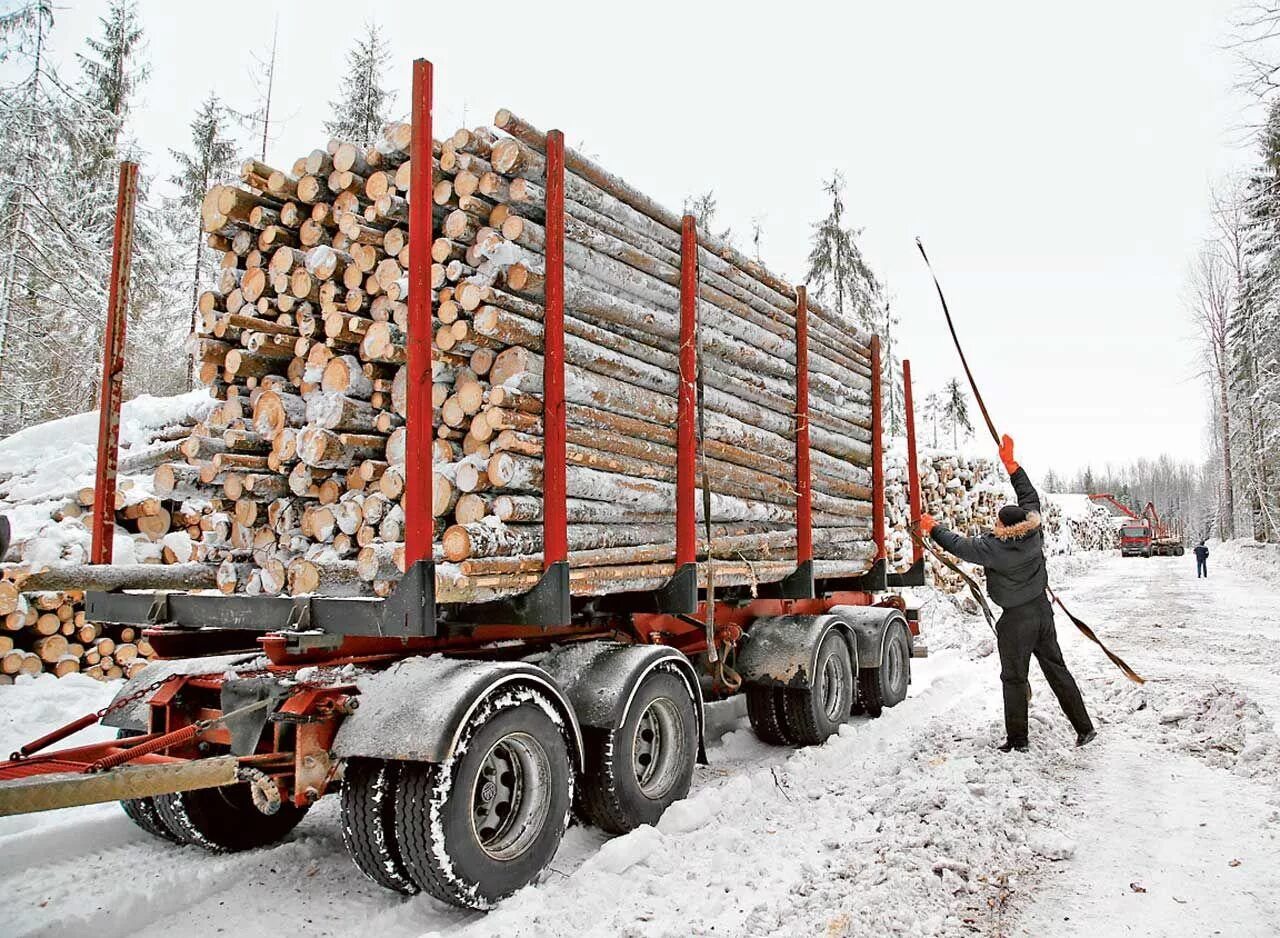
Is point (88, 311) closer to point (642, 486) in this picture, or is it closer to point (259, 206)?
point (259, 206)

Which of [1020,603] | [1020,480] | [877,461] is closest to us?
[1020,603]

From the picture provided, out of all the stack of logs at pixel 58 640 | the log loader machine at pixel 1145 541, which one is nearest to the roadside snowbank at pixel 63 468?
the stack of logs at pixel 58 640

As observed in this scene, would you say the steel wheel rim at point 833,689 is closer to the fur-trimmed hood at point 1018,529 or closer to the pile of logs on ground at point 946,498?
the fur-trimmed hood at point 1018,529

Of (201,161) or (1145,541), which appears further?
(1145,541)

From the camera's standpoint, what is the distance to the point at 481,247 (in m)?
4.21

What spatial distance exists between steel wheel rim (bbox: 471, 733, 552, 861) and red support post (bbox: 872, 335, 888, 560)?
5.55 m

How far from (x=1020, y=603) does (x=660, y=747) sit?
3257 millimetres

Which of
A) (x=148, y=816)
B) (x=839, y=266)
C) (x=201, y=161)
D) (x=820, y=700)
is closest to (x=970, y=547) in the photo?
(x=820, y=700)

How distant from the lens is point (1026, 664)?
6262 mm

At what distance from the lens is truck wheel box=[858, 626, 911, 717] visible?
7.70 m

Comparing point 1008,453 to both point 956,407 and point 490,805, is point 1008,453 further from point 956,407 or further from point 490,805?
point 956,407

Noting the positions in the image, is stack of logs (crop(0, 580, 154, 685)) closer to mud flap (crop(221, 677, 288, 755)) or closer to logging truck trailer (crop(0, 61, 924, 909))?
logging truck trailer (crop(0, 61, 924, 909))

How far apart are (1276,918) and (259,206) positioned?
5.93 meters

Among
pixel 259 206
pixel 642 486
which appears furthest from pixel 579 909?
pixel 259 206
